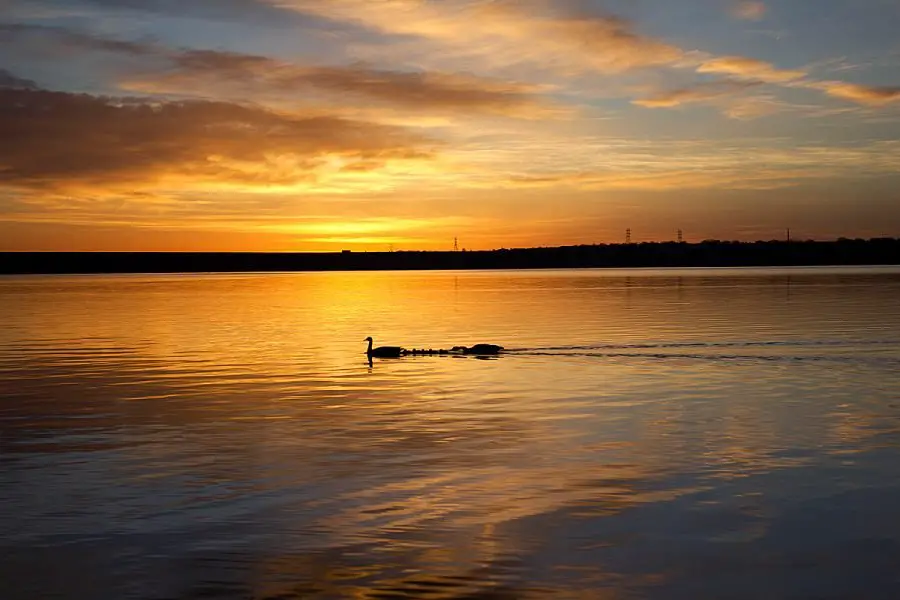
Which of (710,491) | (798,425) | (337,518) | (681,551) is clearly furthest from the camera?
(798,425)

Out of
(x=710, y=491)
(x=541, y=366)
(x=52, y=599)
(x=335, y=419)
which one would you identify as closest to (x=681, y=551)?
(x=710, y=491)

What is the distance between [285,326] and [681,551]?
1921 inches

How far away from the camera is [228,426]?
23.8 meters

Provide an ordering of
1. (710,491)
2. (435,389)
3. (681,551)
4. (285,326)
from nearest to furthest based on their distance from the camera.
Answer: (681,551)
(710,491)
(435,389)
(285,326)

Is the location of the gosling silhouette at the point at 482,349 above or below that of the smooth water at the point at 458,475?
above

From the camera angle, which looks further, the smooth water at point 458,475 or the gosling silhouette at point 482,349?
the gosling silhouette at point 482,349

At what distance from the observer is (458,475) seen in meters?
17.9

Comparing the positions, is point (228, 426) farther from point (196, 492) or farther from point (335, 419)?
point (196, 492)

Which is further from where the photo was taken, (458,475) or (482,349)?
(482,349)

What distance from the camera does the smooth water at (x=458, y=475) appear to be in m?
12.7

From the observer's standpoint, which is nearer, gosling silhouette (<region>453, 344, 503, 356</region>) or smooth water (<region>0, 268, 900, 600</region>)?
smooth water (<region>0, 268, 900, 600</region>)

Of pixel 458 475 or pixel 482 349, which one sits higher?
pixel 482 349

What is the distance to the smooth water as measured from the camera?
A: 12.7 metres

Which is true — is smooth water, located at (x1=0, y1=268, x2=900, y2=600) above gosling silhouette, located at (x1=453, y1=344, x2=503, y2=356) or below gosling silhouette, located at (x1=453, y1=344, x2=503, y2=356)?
below
